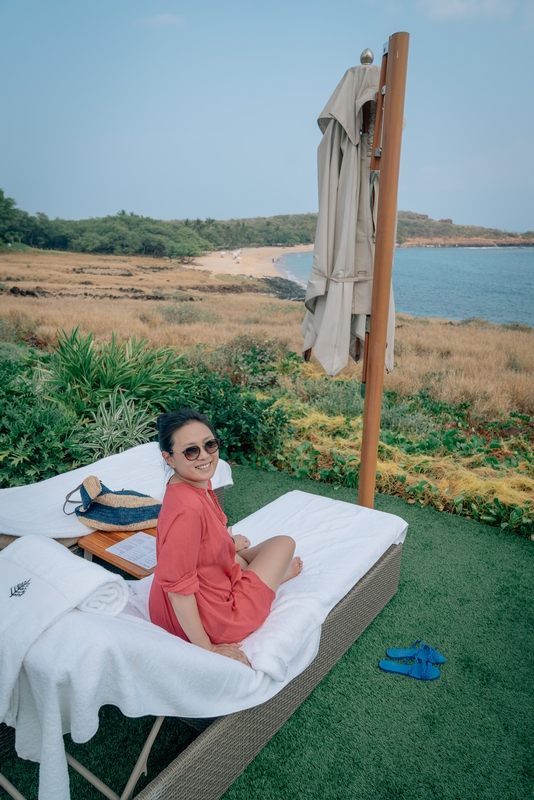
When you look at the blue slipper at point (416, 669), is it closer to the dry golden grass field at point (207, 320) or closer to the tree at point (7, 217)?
the dry golden grass field at point (207, 320)

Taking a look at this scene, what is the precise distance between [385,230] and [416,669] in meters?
2.29

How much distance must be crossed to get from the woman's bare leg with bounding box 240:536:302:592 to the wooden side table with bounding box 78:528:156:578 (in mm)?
613

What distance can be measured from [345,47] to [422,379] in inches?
193

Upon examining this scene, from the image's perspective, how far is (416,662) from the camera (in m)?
2.65

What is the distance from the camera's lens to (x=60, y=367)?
579 cm

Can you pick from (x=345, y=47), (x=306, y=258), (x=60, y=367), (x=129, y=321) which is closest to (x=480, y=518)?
(x=60, y=367)

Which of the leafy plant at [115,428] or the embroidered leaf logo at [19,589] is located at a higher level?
the embroidered leaf logo at [19,589]

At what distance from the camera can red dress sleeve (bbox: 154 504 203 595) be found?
183 centimetres

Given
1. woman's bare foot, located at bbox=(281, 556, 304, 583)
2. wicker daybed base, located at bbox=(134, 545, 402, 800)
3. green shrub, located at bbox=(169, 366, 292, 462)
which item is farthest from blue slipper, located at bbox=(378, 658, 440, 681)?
green shrub, located at bbox=(169, 366, 292, 462)

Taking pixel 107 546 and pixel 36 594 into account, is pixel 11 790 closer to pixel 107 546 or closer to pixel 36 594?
pixel 36 594

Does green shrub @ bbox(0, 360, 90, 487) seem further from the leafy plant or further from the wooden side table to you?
the wooden side table

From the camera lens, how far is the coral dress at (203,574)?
1.84 m

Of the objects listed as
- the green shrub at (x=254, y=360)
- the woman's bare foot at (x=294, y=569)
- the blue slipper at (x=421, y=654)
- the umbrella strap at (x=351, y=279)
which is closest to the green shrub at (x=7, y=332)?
the green shrub at (x=254, y=360)

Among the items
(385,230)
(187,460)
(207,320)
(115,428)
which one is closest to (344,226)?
(385,230)
